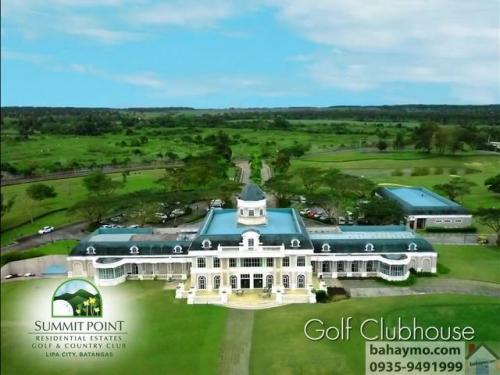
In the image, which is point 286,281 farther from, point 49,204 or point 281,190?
point 49,204

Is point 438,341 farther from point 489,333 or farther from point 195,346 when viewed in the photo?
point 195,346

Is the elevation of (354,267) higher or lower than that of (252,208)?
lower

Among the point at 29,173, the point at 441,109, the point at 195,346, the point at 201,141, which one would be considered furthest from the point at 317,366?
the point at 441,109

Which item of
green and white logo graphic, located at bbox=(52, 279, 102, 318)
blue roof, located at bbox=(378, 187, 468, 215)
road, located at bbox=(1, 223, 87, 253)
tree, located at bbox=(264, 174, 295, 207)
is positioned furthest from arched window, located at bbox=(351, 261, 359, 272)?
road, located at bbox=(1, 223, 87, 253)

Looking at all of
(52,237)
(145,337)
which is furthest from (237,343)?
(52,237)

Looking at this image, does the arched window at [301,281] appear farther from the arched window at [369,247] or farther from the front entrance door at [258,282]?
the arched window at [369,247]

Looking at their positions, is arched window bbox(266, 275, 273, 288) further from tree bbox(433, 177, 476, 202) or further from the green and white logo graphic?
tree bbox(433, 177, 476, 202)
